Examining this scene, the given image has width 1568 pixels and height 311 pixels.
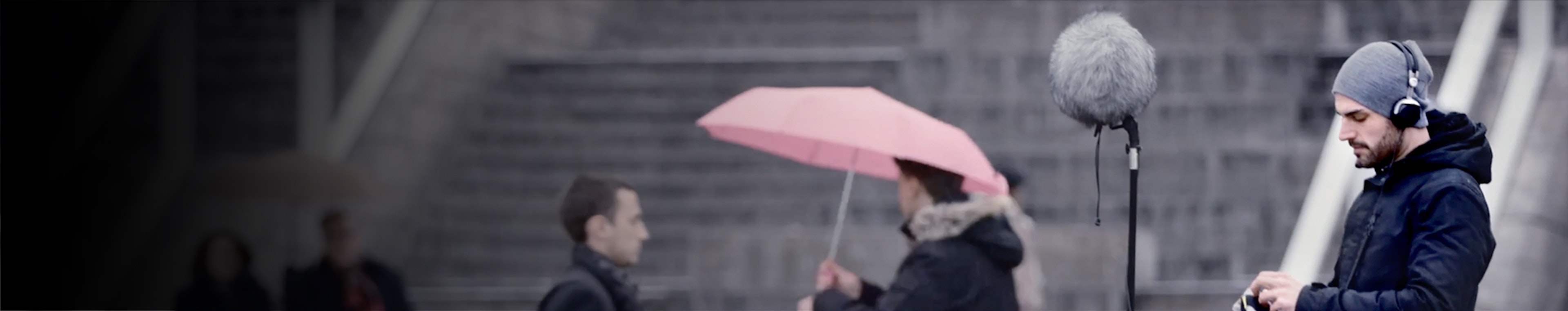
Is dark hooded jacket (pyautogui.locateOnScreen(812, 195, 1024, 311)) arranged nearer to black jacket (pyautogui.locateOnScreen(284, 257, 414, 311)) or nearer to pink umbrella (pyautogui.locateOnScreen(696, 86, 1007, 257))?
pink umbrella (pyautogui.locateOnScreen(696, 86, 1007, 257))

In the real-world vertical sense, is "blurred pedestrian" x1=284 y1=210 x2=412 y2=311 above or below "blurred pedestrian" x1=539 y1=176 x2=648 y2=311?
below

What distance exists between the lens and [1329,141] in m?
4.53

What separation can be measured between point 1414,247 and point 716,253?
9.99 ft

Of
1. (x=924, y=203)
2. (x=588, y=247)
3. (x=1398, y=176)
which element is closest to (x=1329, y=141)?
(x=924, y=203)

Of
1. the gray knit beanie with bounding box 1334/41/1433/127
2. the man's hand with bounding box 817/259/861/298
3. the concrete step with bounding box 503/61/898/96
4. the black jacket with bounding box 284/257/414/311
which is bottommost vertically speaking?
the black jacket with bounding box 284/257/414/311

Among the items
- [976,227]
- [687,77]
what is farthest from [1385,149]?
[687,77]

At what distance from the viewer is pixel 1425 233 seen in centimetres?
209

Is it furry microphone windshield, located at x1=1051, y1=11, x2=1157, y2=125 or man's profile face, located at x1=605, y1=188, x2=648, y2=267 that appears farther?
man's profile face, located at x1=605, y1=188, x2=648, y2=267

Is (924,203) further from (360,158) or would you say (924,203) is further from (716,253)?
(360,158)

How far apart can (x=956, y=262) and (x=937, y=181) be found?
19cm

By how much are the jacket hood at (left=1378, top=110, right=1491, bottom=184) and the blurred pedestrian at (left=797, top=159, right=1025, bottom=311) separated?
1.20 metres

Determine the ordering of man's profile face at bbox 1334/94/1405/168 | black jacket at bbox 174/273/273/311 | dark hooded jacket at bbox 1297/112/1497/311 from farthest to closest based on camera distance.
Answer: black jacket at bbox 174/273/273/311
man's profile face at bbox 1334/94/1405/168
dark hooded jacket at bbox 1297/112/1497/311

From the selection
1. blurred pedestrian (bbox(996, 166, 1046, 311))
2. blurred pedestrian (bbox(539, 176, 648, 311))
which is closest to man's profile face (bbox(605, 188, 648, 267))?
blurred pedestrian (bbox(539, 176, 648, 311))

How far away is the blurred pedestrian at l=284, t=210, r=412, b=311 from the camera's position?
456 centimetres
